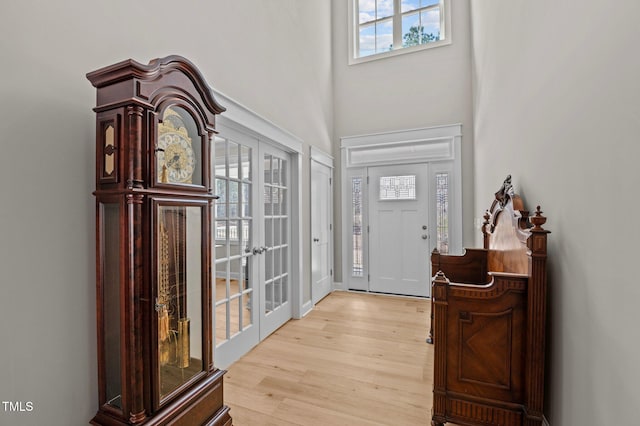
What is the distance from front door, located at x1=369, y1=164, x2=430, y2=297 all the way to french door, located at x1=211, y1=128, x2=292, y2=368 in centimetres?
165

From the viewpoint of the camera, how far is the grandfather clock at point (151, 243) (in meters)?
1.19

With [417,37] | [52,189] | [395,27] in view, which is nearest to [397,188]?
[417,37]

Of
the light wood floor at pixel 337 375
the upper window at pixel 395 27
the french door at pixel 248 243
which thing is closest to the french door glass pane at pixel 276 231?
the french door at pixel 248 243

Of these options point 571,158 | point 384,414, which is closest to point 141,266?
point 384,414

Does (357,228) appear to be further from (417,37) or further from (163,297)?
(163,297)

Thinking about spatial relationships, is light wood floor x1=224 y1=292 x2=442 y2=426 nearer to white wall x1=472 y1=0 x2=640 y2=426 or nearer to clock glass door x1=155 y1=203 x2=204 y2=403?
clock glass door x1=155 y1=203 x2=204 y2=403

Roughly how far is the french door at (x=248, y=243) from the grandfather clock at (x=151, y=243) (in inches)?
29.0

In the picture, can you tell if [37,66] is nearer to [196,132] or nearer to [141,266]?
[196,132]

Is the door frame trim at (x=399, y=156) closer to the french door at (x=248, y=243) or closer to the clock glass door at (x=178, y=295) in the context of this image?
the french door at (x=248, y=243)

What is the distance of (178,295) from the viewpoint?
145 centimetres

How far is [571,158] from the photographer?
135 cm

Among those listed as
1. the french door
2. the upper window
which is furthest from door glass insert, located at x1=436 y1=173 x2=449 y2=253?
the french door

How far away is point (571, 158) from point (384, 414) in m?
1.71

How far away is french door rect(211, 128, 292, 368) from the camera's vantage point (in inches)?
94.8
